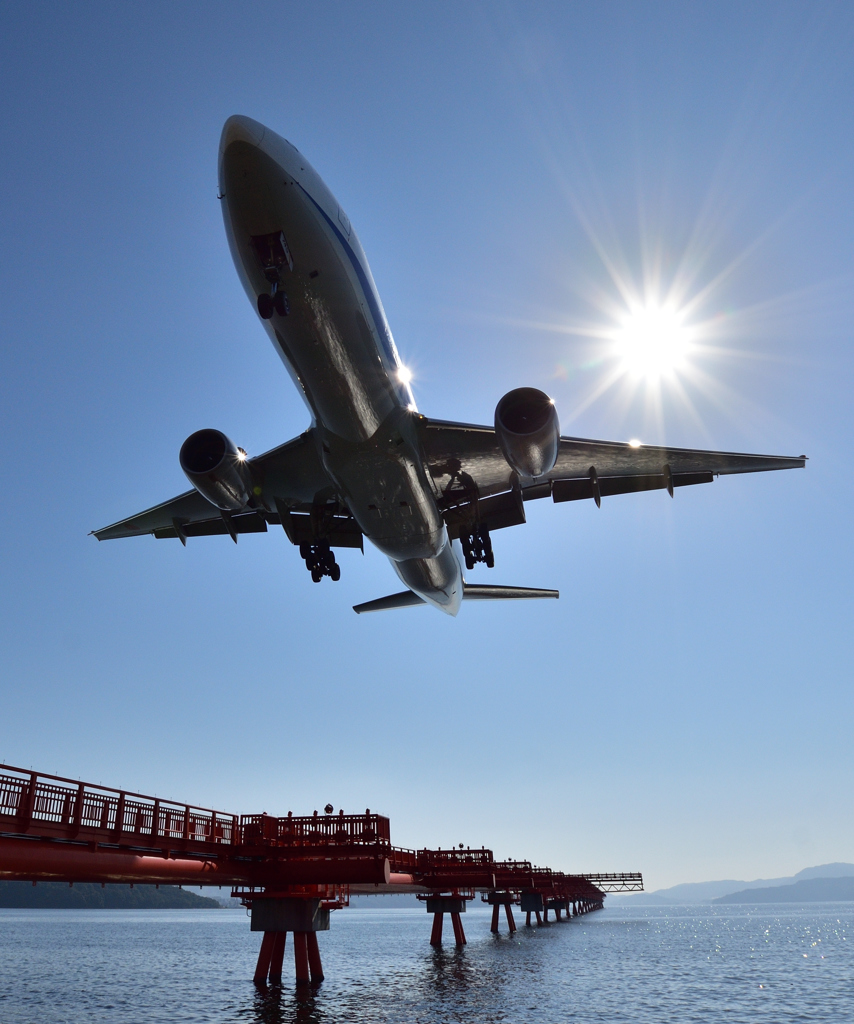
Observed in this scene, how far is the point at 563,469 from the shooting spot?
2183 cm

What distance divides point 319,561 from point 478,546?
5.10 meters

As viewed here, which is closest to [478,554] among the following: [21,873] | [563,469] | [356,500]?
[563,469]

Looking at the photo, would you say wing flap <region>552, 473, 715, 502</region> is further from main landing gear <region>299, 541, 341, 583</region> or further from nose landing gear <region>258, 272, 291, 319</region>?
nose landing gear <region>258, 272, 291, 319</region>

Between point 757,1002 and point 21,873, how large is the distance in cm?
3860

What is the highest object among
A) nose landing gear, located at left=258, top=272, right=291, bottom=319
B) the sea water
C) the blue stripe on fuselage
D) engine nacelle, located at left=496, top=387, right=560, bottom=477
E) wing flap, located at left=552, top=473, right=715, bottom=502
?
the blue stripe on fuselage

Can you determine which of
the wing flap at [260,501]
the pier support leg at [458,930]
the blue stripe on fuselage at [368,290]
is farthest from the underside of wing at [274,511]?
the pier support leg at [458,930]

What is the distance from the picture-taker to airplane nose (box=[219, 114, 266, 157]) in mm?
12602

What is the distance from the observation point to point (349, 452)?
17859mm

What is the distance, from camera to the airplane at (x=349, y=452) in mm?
13758

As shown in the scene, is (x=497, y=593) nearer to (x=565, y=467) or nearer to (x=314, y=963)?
(x=565, y=467)

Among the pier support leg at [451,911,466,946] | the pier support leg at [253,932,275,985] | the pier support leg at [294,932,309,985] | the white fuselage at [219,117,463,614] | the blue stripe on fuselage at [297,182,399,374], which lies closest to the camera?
the white fuselage at [219,117,463,614]

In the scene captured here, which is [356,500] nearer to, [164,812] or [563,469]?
[563,469]

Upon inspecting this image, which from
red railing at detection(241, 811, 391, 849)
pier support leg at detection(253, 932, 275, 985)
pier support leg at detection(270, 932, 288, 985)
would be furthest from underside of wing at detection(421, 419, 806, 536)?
pier support leg at detection(253, 932, 275, 985)

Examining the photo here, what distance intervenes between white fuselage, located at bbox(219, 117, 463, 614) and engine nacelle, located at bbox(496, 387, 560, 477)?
113 inches
